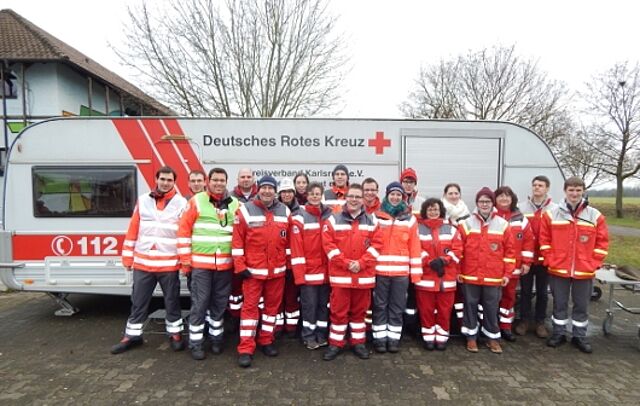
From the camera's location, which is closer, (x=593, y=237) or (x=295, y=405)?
(x=295, y=405)

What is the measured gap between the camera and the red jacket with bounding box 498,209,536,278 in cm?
439

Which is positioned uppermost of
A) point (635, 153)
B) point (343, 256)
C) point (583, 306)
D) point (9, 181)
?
point (635, 153)

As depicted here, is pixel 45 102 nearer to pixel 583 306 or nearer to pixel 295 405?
pixel 295 405

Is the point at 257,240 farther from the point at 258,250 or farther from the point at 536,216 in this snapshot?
the point at 536,216

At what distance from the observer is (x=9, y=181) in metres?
4.96

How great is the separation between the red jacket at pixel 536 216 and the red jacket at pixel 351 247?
2.18 meters

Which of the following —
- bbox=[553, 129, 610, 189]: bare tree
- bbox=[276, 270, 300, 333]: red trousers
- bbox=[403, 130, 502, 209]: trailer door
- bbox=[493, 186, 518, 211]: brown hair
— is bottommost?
bbox=[276, 270, 300, 333]: red trousers

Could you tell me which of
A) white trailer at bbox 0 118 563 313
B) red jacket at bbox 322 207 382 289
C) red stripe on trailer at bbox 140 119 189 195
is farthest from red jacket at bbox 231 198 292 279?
red stripe on trailer at bbox 140 119 189 195

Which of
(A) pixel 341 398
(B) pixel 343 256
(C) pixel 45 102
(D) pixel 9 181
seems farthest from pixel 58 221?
(C) pixel 45 102

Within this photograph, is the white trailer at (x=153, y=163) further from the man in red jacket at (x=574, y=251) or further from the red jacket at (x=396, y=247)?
the red jacket at (x=396, y=247)

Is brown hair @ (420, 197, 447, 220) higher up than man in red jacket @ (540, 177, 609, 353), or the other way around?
brown hair @ (420, 197, 447, 220)

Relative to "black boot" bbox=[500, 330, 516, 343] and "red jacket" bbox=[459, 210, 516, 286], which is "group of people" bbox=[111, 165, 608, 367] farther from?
"black boot" bbox=[500, 330, 516, 343]

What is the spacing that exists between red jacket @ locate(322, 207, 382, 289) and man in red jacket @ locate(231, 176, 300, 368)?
430 millimetres

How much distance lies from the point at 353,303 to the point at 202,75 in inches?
485
